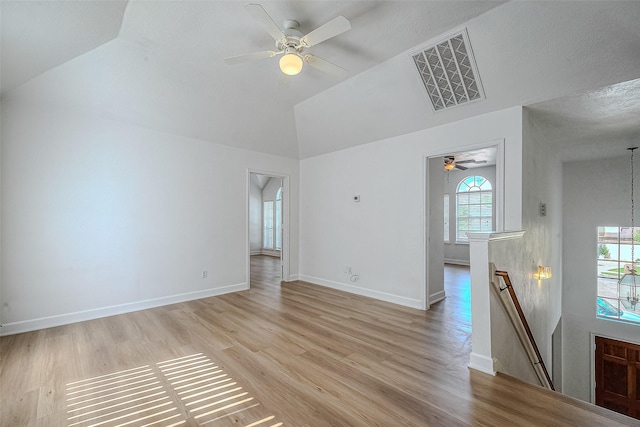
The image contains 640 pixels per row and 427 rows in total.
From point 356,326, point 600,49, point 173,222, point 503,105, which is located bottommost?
point 356,326

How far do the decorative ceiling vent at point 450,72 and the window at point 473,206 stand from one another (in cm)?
566

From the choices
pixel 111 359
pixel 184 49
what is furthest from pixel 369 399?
pixel 184 49

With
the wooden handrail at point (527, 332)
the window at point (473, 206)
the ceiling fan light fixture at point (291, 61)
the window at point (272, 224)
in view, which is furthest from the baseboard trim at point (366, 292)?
the window at point (473, 206)

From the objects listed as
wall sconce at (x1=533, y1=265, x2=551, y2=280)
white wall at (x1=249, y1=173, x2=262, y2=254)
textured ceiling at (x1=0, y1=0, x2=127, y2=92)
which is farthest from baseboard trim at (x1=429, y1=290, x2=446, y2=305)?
white wall at (x1=249, y1=173, x2=262, y2=254)

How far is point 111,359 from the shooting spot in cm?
262

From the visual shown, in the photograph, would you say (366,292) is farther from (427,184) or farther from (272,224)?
(272,224)

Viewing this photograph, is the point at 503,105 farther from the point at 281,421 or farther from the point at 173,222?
the point at 173,222

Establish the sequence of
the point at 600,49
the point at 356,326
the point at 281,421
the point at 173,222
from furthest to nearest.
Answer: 1. the point at 173,222
2. the point at 356,326
3. the point at 600,49
4. the point at 281,421

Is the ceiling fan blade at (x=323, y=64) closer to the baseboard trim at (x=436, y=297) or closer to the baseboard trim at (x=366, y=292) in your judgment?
the baseboard trim at (x=366, y=292)

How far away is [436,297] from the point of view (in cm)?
447

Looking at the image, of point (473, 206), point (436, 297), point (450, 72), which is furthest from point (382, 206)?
point (473, 206)

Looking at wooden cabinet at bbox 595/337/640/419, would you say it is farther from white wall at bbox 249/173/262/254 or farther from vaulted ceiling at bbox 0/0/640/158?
white wall at bbox 249/173/262/254

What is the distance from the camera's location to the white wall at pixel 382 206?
3.42m

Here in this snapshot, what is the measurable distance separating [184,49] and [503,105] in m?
3.78
